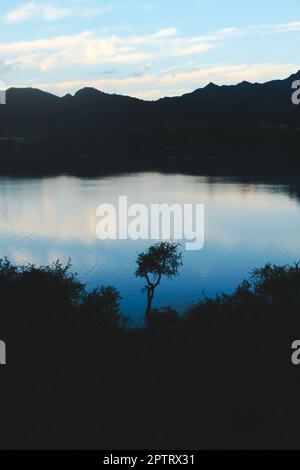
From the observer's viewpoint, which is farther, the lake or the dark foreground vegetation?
the lake

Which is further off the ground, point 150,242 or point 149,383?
point 150,242

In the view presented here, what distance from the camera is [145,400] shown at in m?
18.3

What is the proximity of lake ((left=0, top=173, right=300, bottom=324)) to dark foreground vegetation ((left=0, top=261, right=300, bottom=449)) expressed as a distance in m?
16.0

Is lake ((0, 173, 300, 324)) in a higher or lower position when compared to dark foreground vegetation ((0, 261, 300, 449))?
higher

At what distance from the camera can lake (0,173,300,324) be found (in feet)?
234

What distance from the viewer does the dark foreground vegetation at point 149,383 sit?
15781 millimetres

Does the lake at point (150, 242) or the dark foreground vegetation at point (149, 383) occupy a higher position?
the lake at point (150, 242)

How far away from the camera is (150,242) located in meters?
98.0

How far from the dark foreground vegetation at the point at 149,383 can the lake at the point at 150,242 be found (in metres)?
16.0

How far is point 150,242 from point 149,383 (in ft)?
258

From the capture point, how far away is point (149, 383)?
19.5 m

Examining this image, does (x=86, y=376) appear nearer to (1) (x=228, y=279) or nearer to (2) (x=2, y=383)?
(2) (x=2, y=383)

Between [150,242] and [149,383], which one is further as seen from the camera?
[150,242]

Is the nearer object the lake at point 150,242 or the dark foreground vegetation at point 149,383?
the dark foreground vegetation at point 149,383
